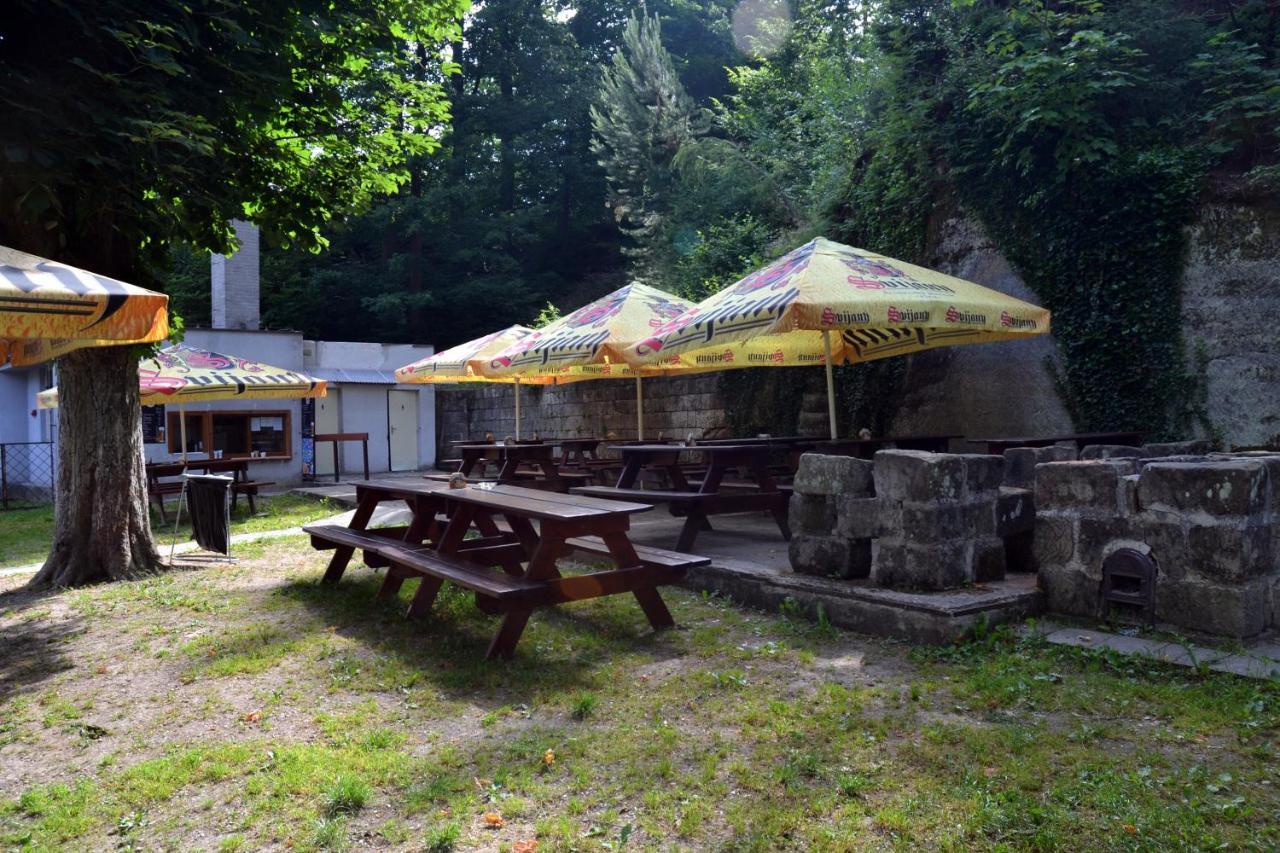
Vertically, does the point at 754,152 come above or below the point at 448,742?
above

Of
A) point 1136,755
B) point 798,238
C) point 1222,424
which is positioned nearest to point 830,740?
point 1136,755

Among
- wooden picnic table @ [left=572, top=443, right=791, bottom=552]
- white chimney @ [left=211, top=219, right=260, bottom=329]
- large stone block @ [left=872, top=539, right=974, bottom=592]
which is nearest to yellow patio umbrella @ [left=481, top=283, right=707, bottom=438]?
wooden picnic table @ [left=572, top=443, right=791, bottom=552]

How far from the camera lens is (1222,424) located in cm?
741

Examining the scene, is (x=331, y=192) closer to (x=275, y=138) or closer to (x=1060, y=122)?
(x=275, y=138)

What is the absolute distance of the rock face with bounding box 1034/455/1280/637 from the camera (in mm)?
3936

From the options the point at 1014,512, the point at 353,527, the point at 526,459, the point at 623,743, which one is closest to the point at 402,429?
the point at 526,459

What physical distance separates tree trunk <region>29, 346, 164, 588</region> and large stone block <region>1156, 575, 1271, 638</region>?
22.7 ft

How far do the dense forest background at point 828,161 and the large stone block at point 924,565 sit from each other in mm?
4197

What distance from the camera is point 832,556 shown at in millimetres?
5168

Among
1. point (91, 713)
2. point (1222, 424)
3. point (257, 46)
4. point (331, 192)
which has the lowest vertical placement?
point (91, 713)

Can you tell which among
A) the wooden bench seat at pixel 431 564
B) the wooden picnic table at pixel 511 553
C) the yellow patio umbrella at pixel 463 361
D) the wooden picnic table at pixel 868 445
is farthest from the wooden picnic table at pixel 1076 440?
the yellow patio umbrella at pixel 463 361

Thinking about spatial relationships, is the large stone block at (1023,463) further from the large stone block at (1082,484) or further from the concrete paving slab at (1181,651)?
the concrete paving slab at (1181,651)

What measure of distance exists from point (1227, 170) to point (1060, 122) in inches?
57.9

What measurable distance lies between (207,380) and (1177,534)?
10.2 meters
